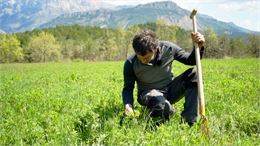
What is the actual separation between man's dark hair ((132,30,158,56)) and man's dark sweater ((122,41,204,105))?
549 mm

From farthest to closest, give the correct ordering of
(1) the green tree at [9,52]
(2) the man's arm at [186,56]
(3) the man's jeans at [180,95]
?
(1) the green tree at [9,52]
(2) the man's arm at [186,56]
(3) the man's jeans at [180,95]

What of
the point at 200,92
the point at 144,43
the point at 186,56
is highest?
the point at 144,43

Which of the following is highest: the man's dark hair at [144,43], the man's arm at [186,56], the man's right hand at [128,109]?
the man's dark hair at [144,43]

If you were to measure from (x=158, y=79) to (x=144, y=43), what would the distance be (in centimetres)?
109

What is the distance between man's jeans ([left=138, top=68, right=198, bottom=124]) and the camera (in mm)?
5955

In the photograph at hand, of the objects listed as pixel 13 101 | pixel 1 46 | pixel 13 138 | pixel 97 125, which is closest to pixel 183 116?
pixel 97 125

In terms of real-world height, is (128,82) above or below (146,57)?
below

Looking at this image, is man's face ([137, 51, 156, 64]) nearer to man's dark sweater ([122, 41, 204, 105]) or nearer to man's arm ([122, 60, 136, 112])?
man's dark sweater ([122, 41, 204, 105])

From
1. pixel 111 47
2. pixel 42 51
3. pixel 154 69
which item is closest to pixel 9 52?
pixel 42 51

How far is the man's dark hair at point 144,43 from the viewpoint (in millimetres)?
5605

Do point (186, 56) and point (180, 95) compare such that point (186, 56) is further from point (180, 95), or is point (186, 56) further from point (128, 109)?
point (128, 109)

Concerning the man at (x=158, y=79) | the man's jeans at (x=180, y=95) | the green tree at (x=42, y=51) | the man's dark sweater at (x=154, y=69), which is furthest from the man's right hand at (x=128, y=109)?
the green tree at (x=42, y=51)

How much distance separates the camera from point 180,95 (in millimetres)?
6426

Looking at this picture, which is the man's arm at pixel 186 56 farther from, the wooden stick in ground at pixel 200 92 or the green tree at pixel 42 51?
the green tree at pixel 42 51
